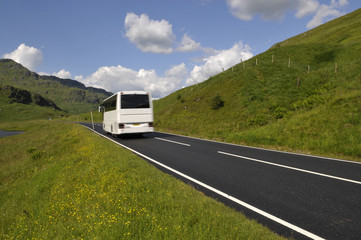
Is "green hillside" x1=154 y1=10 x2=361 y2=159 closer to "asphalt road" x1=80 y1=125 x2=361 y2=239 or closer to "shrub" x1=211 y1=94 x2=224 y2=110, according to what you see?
"shrub" x1=211 y1=94 x2=224 y2=110

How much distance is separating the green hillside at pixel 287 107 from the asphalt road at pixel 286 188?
2.89 m

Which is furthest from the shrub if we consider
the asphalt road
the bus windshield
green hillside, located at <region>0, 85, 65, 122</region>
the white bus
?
green hillside, located at <region>0, 85, 65, 122</region>

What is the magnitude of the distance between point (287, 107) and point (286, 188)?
13.4 metres

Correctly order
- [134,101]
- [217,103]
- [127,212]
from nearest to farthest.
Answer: [127,212], [134,101], [217,103]

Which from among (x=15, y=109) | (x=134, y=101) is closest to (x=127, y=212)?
(x=134, y=101)

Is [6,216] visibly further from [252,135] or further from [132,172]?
[252,135]

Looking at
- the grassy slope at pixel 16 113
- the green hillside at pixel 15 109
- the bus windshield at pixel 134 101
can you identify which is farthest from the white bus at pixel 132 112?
the grassy slope at pixel 16 113

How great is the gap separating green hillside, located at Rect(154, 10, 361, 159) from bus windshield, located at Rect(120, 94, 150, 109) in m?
5.44

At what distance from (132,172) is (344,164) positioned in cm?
760

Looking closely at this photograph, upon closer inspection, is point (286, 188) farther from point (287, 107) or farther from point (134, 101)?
point (287, 107)

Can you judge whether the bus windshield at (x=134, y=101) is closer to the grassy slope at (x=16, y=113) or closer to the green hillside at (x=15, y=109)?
the green hillside at (x=15, y=109)

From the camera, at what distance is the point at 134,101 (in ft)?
51.5

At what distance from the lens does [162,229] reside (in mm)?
3174

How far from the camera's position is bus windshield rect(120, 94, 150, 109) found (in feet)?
50.7
